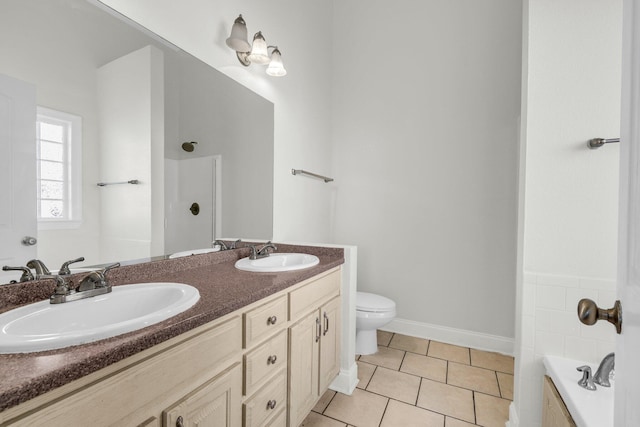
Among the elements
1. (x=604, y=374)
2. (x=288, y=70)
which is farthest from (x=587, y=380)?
(x=288, y=70)

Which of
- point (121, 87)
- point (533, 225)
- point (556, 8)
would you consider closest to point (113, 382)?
point (121, 87)

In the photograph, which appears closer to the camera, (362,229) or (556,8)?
(556,8)

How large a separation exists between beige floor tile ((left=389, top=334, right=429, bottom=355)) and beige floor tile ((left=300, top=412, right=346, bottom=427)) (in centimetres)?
97

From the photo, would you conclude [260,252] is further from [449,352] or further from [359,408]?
[449,352]

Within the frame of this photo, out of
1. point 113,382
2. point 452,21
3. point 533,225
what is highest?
point 452,21

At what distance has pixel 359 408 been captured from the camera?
1665mm

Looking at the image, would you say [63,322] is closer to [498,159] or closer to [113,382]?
[113,382]

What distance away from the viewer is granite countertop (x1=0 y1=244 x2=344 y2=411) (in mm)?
509

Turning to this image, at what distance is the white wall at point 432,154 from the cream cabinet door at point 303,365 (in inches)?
52.7

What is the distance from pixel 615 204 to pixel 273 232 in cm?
178

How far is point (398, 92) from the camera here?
2.60m

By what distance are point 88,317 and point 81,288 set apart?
0.10 m

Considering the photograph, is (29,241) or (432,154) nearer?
(29,241)

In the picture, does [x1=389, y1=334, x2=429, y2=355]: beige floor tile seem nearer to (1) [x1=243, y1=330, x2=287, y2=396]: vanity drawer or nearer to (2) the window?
(1) [x1=243, y1=330, x2=287, y2=396]: vanity drawer
